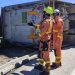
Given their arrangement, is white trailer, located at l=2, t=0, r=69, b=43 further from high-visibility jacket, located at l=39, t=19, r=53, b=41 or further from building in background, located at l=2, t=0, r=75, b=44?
high-visibility jacket, located at l=39, t=19, r=53, b=41

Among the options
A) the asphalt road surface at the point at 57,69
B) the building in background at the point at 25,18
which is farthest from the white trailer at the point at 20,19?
the asphalt road surface at the point at 57,69

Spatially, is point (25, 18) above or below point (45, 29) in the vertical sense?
above

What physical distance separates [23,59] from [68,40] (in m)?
5.51

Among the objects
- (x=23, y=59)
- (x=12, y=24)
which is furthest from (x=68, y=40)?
(x=23, y=59)

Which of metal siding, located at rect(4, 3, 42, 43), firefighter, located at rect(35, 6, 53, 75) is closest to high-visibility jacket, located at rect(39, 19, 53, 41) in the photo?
firefighter, located at rect(35, 6, 53, 75)

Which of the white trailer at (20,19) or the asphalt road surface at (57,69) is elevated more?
the white trailer at (20,19)

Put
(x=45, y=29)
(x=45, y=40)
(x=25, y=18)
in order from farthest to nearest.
A: (x=25, y=18)
(x=45, y=40)
(x=45, y=29)

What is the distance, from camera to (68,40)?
608 inches

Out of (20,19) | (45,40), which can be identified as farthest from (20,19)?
(45,40)

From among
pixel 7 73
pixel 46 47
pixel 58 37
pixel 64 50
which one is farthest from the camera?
pixel 64 50

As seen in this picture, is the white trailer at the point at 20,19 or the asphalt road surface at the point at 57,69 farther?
the white trailer at the point at 20,19

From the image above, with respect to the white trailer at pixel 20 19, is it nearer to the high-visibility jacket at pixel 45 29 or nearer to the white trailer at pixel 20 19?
the white trailer at pixel 20 19

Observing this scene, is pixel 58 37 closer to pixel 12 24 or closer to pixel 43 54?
pixel 43 54

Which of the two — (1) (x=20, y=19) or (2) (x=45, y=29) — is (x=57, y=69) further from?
(1) (x=20, y=19)
